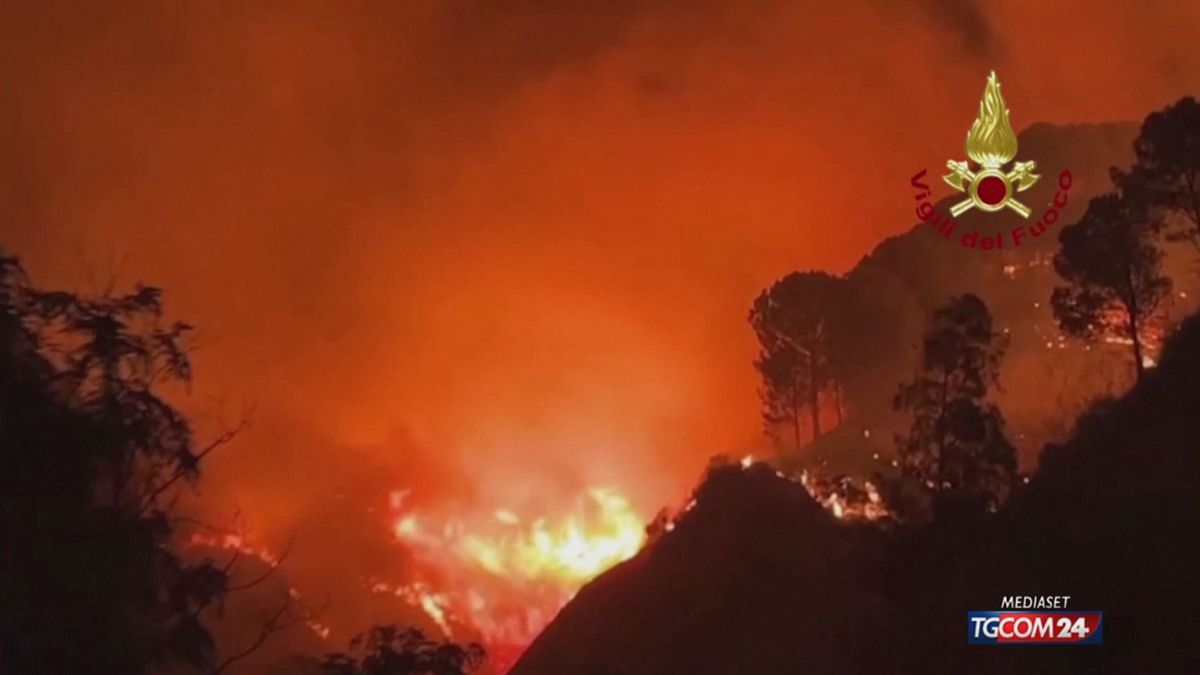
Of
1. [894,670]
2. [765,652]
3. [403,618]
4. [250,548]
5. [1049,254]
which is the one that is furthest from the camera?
[250,548]

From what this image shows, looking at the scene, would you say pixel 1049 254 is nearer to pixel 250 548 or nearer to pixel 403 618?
pixel 403 618

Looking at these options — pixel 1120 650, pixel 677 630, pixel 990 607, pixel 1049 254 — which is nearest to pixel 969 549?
pixel 990 607

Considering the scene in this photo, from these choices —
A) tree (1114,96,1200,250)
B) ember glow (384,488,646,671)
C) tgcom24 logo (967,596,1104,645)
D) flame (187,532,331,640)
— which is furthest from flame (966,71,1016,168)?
flame (187,532,331,640)

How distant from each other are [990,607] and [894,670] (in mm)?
3730

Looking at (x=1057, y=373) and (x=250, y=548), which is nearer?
(x=1057, y=373)

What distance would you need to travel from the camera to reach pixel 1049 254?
64.8 meters

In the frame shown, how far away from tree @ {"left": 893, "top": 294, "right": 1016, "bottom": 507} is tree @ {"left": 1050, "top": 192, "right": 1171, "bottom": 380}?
112 inches

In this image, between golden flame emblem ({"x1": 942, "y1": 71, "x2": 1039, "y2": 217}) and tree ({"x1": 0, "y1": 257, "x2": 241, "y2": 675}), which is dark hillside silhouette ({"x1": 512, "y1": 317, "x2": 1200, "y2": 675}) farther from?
tree ({"x1": 0, "y1": 257, "x2": 241, "y2": 675})

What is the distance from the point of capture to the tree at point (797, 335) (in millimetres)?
61719

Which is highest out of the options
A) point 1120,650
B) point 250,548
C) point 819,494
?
point 250,548

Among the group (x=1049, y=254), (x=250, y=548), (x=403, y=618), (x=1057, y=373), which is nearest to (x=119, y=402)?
(x=1057, y=373)

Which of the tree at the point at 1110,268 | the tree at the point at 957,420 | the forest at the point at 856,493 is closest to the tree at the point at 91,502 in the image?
the forest at the point at 856,493

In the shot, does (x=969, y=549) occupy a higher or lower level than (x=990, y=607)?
higher

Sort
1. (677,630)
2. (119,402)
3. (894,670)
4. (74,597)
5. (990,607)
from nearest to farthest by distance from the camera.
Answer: (74,597), (119,402), (990,607), (894,670), (677,630)
